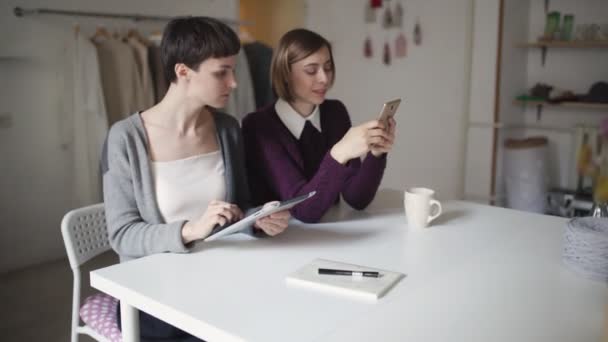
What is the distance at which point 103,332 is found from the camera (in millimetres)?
1396

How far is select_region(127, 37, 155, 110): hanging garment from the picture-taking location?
3109 millimetres

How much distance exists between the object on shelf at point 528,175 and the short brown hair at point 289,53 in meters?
2.12

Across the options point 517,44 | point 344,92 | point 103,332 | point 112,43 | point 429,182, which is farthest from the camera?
point 344,92

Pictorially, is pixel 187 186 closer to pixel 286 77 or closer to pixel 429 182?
pixel 286 77

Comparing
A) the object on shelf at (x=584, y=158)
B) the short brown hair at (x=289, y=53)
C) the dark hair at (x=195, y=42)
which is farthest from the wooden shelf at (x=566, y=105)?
the dark hair at (x=195, y=42)

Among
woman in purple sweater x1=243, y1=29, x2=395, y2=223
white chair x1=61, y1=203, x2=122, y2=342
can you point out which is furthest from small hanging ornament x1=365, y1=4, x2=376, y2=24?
white chair x1=61, y1=203, x2=122, y2=342

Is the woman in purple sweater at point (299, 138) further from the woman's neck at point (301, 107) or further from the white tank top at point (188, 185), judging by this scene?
the white tank top at point (188, 185)

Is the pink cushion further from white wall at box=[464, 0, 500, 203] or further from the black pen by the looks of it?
white wall at box=[464, 0, 500, 203]

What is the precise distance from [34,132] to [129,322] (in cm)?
233

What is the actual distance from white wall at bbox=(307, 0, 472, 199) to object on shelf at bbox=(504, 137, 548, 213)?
0.33 m

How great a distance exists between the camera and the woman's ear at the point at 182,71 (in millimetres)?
1380

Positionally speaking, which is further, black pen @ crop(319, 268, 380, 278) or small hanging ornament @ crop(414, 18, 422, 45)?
small hanging ornament @ crop(414, 18, 422, 45)

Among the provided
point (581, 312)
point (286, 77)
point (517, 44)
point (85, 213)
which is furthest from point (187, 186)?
point (517, 44)

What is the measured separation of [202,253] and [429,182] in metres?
2.90
